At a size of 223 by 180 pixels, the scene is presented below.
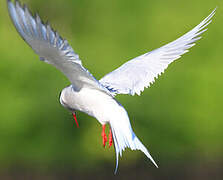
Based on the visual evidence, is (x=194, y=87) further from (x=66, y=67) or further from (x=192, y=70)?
(x=66, y=67)

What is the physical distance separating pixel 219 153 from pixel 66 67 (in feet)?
26.0

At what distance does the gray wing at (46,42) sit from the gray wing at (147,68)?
0.54 metres

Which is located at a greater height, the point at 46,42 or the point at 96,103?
the point at 46,42

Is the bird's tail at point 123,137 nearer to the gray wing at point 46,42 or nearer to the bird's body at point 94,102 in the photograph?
the bird's body at point 94,102

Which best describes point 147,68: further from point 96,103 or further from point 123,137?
point 123,137

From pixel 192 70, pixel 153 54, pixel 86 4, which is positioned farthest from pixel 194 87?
pixel 153 54

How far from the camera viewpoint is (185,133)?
11484mm

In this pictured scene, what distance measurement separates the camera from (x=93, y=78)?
13.6 feet

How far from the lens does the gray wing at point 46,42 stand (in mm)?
3711

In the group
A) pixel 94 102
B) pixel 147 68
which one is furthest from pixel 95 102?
pixel 147 68

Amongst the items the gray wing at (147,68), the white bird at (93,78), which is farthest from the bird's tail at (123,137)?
the gray wing at (147,68)

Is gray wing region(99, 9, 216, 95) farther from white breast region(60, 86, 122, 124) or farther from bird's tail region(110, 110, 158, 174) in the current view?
bird's tail region(110, 110, 158, 174)

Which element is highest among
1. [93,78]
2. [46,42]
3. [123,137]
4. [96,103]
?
[46,42]

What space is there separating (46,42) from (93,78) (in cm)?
40
